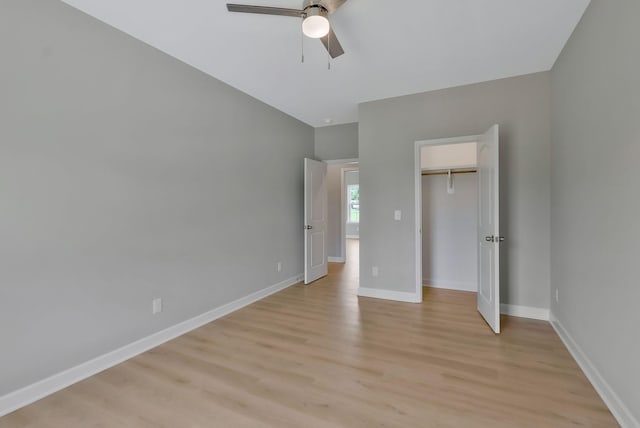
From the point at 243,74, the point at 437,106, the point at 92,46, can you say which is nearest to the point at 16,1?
the point at 92,46

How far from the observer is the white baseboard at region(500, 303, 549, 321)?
3119 millimetres

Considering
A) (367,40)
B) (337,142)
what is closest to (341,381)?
(367,40)

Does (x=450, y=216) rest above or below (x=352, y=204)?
below

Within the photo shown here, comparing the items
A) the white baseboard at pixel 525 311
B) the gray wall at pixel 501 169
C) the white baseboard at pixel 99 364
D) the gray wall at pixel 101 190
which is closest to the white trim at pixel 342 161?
the gray wall at pixel 501 169

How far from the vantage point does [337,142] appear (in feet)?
16.7

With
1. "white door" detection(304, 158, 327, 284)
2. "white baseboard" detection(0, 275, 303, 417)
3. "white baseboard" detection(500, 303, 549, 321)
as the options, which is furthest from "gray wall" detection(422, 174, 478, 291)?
"white baseboard" detection(0, 275, 303, 417)

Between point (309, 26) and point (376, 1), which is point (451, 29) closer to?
point (376, 1)

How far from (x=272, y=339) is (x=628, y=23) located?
330cm

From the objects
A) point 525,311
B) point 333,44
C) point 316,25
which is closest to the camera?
point 316,25

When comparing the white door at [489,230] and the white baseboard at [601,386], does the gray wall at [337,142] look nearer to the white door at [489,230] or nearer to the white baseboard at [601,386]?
the white door at [489,230]

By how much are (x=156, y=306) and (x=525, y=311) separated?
3817 millimetres

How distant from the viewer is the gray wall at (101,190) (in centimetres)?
183

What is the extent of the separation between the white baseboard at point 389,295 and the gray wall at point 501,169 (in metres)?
0.07

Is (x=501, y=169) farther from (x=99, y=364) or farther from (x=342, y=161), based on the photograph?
(x=99, y=364)
